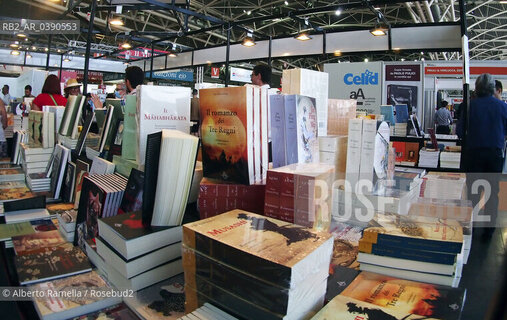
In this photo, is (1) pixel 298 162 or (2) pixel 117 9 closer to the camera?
(1) pixel 298 162

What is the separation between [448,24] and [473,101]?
3944mm

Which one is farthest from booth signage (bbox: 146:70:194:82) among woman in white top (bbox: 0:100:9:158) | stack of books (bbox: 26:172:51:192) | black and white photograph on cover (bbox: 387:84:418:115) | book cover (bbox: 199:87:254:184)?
book cover (bbox: 199:87:254:184)

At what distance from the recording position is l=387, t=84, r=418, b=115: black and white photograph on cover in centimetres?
718

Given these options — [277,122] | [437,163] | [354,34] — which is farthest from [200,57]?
[277,122]

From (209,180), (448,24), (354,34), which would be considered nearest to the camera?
(209,180)

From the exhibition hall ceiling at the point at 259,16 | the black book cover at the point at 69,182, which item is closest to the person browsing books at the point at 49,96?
the black book cover at the point at 69,182

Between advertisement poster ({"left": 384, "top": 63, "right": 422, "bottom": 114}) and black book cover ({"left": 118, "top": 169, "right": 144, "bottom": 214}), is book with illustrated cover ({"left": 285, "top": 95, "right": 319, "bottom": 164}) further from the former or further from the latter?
advertisement poster ({"left": 384, "top": 63, "right": 422, "bottom": 114})

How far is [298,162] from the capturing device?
1.33 m

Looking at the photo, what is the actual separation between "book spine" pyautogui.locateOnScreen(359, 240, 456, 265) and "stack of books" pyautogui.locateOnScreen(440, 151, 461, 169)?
15.5ft

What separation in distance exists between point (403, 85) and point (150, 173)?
7.25 meters

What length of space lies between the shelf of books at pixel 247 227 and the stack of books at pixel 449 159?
3.71 metres

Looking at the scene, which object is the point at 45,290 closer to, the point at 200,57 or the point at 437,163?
the point at 437,163

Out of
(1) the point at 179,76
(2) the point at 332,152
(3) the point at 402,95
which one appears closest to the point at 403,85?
(3) the point at 402,95

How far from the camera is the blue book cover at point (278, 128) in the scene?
1.34 metres
